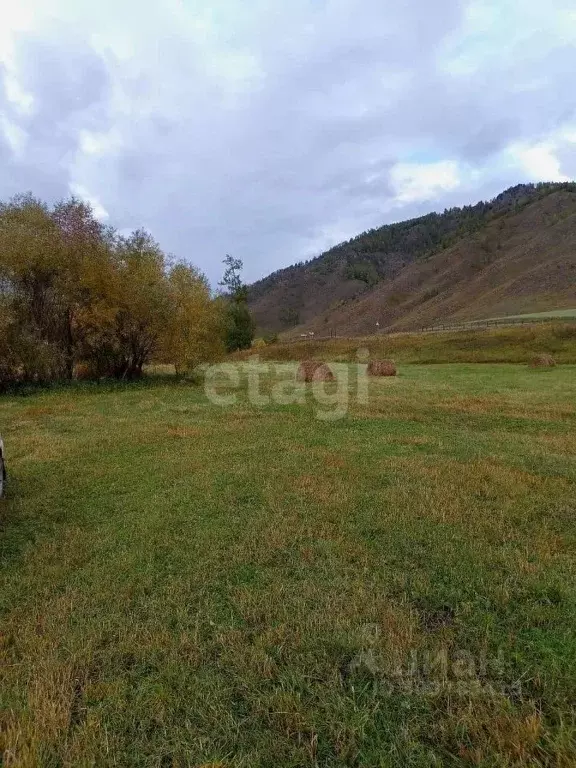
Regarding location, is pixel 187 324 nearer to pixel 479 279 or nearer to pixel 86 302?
pixel 86 302

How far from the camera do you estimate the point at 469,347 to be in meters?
44.5

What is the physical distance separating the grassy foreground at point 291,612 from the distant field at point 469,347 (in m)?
33.9

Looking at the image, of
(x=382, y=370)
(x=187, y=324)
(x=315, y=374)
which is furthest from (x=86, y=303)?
(x=382, y=370)

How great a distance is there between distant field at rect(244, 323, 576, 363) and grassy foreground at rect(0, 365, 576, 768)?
3386cm

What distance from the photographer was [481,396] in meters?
17.7

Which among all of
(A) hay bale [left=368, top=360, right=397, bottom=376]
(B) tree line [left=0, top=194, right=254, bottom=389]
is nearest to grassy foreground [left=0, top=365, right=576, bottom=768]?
(B) tree line [left=0, top=194, right=254, bottom=389]

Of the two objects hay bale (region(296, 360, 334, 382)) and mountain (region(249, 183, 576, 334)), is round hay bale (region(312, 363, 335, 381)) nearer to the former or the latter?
hay bale (region(296, 360, 334, 382))

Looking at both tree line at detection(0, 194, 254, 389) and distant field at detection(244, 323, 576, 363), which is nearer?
tree line at detection(0, 194, 254, 389)

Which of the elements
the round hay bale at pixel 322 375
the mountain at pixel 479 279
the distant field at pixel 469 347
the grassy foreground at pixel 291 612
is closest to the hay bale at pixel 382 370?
the round hay bale at pixel 322 375

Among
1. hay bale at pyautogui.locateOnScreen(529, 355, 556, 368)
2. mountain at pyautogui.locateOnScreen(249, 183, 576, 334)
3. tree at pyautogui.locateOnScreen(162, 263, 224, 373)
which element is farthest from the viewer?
mountain at pyautogui.locateOnScreen(249, 183, 576, 334)

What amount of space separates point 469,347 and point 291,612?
44.5 m

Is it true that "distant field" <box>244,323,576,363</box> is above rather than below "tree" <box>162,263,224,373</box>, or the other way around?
below

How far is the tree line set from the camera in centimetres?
2091

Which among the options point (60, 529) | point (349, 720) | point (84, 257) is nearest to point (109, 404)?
point (84, 257)
